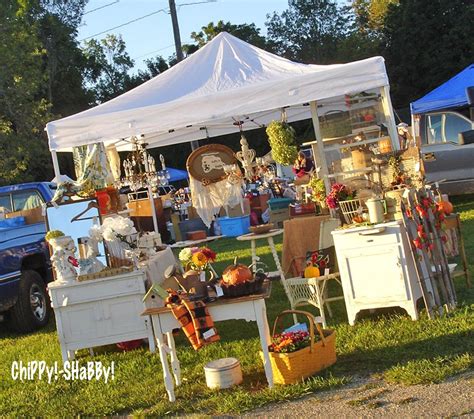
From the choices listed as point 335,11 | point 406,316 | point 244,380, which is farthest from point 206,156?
point 335,11

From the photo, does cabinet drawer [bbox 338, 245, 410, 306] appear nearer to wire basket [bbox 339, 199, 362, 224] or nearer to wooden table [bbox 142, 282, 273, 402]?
wire basket [bbox 339, 199, 362, 224]

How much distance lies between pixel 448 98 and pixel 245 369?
10040 mm

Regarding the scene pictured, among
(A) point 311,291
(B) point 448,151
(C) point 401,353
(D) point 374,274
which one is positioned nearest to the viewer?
(C) point 401,353

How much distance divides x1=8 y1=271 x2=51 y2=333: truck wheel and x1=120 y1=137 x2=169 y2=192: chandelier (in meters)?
2.94

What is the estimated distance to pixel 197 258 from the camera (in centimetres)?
641

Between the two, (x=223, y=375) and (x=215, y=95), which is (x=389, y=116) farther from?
(x=223, y=375)

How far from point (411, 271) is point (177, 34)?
15967 millimetres

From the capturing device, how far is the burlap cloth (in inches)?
327

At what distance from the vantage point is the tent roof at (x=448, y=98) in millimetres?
14188

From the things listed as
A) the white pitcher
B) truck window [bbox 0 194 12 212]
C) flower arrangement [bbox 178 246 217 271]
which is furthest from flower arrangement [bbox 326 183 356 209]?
truck window [bbox 0 194 12 212]

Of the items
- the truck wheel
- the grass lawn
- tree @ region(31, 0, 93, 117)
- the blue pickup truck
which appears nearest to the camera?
the grass lawn

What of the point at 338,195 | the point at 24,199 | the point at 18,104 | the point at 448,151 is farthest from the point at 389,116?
the point at 18,104

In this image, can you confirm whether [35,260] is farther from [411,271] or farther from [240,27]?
[240,27]

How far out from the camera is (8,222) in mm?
9766
